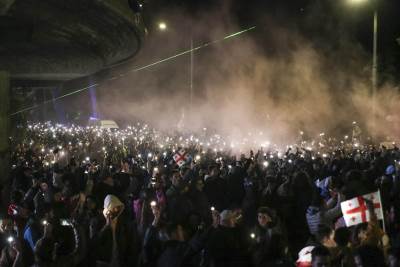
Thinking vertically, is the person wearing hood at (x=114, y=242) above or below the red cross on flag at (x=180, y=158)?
below

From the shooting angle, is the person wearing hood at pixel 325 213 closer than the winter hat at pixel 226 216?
No

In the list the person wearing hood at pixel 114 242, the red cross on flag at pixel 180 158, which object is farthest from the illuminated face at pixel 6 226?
the red cross on flag at pixel 180 158

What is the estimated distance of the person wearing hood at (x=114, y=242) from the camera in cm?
541

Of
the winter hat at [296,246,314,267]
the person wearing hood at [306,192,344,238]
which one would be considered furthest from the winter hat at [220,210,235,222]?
the person wearing hood at [306,192,344,238]

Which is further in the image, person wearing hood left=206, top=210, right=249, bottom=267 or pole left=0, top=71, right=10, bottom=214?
pole left=0, top=71, right=10, bottom=214

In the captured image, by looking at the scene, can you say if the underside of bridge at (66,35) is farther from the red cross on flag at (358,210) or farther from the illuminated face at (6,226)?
the red cross on flag at (358,210)

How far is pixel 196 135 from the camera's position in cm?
3362

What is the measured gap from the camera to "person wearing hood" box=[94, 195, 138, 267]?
213 inches

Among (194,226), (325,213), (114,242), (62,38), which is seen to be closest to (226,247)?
(194,226)

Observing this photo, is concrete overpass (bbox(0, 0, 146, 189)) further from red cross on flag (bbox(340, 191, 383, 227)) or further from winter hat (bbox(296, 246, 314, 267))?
winter hat (bbox(296, 246, 314, 267))

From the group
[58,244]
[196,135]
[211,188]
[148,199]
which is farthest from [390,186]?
[196,135]

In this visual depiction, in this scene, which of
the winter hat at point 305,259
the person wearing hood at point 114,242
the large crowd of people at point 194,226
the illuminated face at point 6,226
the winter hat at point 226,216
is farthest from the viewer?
the winter hat at point 226,216

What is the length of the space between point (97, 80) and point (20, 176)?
263 inches

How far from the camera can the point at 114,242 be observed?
5.52 metres
